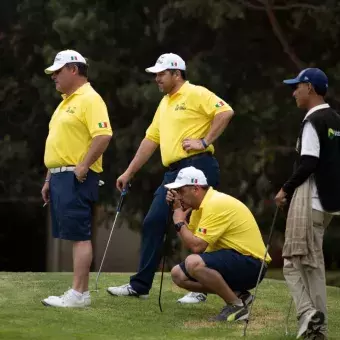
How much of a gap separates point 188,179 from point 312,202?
133 cm

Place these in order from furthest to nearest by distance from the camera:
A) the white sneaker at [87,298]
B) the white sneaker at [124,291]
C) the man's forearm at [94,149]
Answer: the white sneaker at [124,291] < the white sneaker at [87,298] < the man's forearm at [94,149]

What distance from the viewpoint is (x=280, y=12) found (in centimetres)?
2058

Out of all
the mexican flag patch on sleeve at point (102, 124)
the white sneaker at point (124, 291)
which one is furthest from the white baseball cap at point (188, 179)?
the white sneaker at point (124, 291)

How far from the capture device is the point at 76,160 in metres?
9.99

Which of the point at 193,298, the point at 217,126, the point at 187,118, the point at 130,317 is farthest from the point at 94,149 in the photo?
the point at 193,298

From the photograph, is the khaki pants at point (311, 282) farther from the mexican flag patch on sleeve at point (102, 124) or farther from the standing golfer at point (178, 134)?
the mexican flag patch on sleeve at point (102, 124)

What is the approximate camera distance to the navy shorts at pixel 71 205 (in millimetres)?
9914

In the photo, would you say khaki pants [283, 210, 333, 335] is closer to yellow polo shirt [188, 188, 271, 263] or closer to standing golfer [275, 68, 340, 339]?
standing golfer [275, 68, 340, 339]

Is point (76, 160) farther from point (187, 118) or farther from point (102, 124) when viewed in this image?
point (187, 118)

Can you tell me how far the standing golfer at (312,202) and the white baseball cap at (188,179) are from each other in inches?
43.3

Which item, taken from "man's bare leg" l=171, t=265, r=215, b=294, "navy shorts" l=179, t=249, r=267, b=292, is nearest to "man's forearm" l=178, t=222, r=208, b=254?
"navy shorts" l=179, t=249, r=267, b=292

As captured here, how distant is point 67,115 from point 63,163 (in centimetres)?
37

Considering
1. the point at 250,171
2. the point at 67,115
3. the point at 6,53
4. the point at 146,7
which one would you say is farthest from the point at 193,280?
the point at 6,53

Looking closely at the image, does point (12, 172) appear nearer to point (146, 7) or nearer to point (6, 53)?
point (6, 53)
